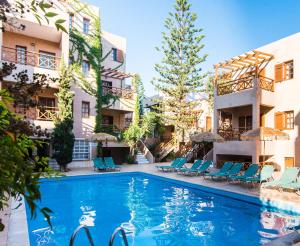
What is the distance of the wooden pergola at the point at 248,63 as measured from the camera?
16.6 meters

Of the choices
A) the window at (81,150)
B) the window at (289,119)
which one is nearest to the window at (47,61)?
the window at (81,150)

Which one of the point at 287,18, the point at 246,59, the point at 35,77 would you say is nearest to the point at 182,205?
the point at 35,77

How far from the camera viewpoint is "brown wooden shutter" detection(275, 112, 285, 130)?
16.8 m

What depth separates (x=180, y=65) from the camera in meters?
26.6

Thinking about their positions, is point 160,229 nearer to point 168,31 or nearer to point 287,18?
point 287,18

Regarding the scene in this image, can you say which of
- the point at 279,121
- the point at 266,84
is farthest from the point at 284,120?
the point at 266,84

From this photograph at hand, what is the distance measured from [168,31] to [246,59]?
38.7ft

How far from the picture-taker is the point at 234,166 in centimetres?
1422

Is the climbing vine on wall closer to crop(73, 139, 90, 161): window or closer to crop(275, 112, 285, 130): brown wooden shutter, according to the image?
crop(73, 139, 90, 161): window

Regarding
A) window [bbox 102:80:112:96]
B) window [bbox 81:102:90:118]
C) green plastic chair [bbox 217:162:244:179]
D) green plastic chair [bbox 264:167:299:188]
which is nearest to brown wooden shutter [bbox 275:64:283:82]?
green plastic chair [bbox 217:162:244:179]

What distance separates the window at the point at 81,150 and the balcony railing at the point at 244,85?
11353 mm

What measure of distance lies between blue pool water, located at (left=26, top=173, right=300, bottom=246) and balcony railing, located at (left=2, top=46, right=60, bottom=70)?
988 centimetres

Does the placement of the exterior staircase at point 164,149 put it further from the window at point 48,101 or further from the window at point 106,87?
the window at point 48,101

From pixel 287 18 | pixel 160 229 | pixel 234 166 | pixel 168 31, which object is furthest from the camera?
pixel 168 31
